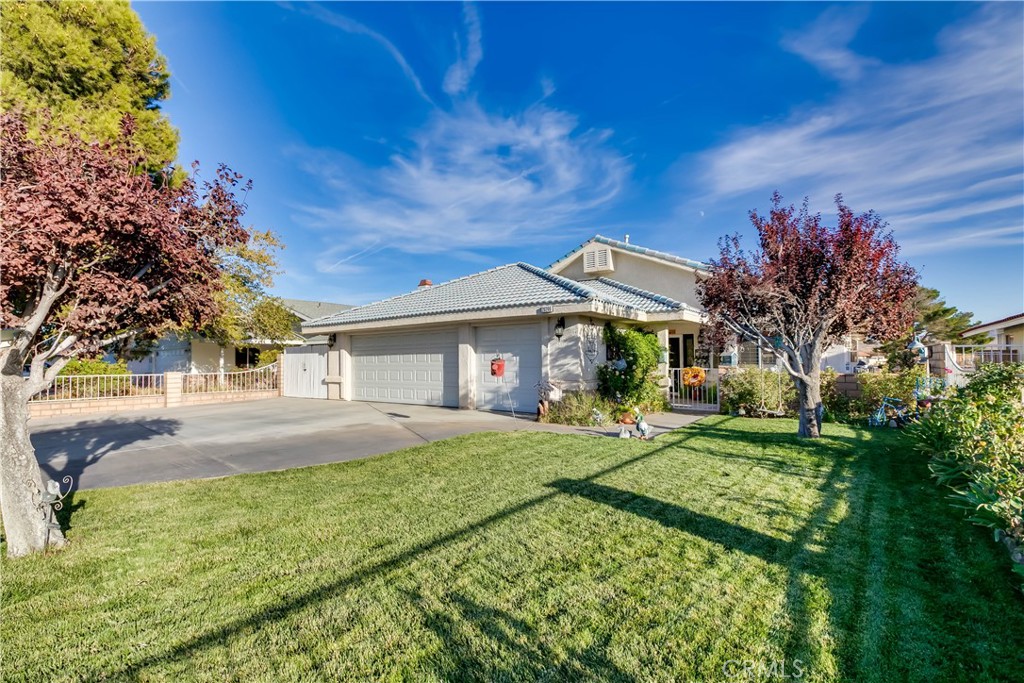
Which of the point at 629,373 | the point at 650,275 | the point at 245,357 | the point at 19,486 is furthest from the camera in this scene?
the point at 245,357

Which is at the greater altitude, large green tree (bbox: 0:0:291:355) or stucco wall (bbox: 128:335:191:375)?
large green tree (bbox: 0:0:291:355)

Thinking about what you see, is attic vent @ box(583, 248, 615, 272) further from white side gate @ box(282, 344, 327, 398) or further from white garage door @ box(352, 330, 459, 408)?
white side gate @ box(282, 344, 327, 398)

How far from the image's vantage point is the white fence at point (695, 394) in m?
14.3

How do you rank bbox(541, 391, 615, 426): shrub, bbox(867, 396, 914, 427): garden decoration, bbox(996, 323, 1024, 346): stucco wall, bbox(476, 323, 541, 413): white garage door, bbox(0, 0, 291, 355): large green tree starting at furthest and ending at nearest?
bbox(996, 323, 1024, 346): stucco wall → bbox(476, 323, 541, 413): white garage door → bbox(0, 0, 291, 355): large green tree → bbox(541, 391, 615, 426): shrub → bbox(867, 396, 914, 427): garden decoration

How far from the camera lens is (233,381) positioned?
1812 cm

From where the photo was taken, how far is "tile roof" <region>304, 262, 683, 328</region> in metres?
12.6

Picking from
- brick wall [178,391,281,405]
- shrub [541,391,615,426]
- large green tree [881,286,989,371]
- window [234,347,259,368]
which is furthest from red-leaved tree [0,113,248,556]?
large green tree [881,286,989,371]

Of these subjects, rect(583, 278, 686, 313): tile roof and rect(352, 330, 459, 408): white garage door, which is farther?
rect(352, 330, 459, 408): white garage door

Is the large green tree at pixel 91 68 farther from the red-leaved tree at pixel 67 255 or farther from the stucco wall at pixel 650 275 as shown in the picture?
the stucco wall at pixel 650 275

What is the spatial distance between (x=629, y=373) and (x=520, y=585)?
383 inches

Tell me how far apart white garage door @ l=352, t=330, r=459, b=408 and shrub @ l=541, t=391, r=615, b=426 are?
4155 millimetres

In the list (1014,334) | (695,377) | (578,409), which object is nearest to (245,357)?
(578,409)

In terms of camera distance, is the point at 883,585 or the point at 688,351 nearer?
the point at 883,585

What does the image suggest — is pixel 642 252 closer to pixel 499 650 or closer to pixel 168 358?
pixel 499 650
